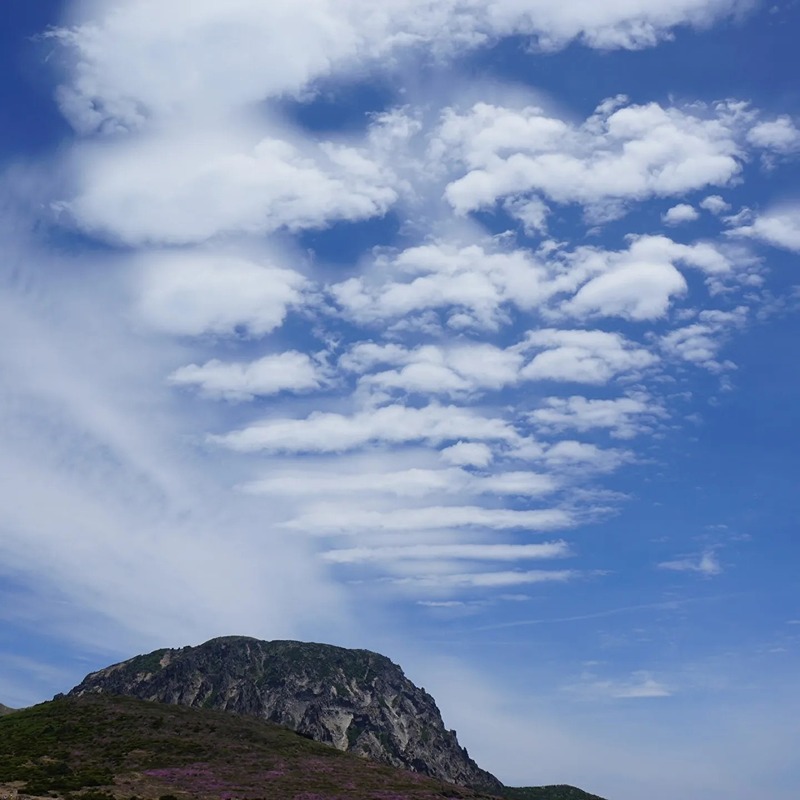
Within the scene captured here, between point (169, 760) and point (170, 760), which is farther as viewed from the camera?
point (170, 760)

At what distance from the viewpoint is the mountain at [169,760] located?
8794 cm

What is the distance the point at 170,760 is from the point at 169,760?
0.74ft

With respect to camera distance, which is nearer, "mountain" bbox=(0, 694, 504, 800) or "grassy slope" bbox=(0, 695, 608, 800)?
"mountain" bbox=(0, 694, 504, 800)

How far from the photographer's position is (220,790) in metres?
89.7

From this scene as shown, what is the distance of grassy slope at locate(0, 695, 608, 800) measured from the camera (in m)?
88.4

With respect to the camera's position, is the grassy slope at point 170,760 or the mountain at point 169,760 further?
the grassy slope at point 170,760

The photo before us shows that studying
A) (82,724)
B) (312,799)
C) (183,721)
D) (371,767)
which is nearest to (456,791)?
(371,767)

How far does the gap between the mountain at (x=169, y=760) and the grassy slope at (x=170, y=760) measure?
0.15 metres

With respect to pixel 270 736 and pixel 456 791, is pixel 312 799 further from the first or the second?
pixel 270 736

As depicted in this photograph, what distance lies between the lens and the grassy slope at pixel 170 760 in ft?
290

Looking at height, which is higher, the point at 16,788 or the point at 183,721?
the point at 183,721

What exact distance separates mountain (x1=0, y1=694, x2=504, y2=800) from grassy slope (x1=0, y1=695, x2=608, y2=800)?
0.15m

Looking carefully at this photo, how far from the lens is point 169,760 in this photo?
105500 mm

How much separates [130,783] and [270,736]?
53.0 meters
